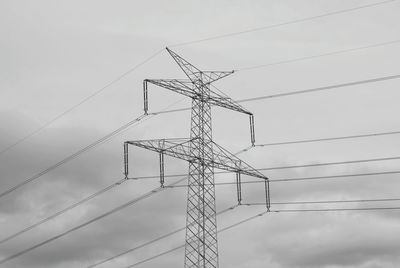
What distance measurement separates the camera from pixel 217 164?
153 ft

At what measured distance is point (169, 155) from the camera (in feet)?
150

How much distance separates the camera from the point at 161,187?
151ft

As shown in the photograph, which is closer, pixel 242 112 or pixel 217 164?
pixel 217 164

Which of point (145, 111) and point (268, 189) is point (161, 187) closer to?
point (145, 111)

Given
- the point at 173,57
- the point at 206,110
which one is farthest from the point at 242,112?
the point at 173,57

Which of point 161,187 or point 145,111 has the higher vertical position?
point 145,111

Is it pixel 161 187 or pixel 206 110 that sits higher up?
pixel 206 110

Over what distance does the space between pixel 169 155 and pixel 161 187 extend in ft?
6.61

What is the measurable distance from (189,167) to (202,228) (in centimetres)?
374

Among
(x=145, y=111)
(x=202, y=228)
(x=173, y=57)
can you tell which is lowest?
(x=202, y=228)

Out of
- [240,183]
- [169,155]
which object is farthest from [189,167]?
[240,183]

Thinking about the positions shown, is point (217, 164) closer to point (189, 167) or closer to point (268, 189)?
point (189, 167)

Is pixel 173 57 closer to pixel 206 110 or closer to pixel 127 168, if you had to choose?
pixel 206 110

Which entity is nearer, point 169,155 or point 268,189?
point 169,155
